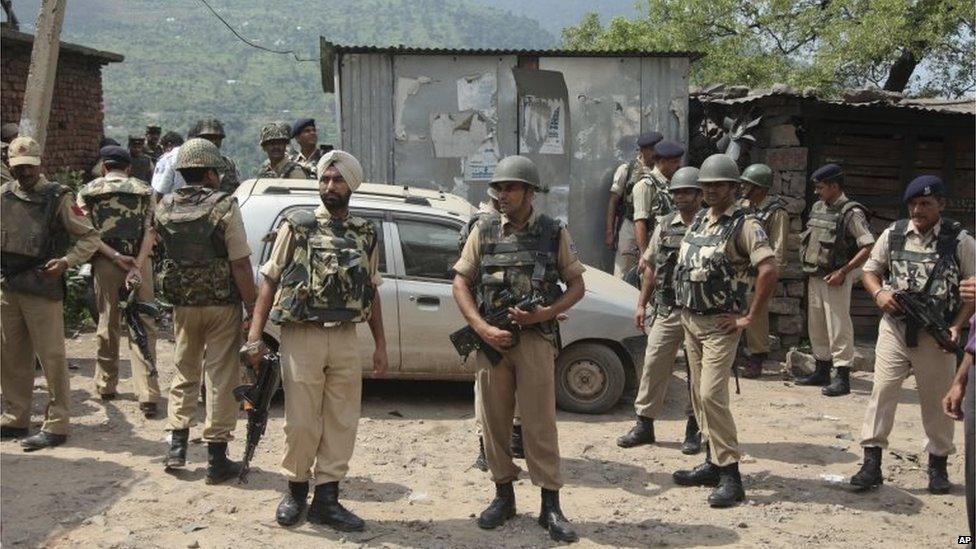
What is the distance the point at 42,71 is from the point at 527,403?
632cm

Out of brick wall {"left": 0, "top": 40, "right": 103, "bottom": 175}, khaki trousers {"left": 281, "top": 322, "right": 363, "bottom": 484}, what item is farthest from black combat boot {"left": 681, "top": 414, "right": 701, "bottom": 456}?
brick wall {"left": 0, "top": 40, "right": 103, "bottom": 175}

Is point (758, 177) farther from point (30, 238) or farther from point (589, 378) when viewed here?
point (30, 238)

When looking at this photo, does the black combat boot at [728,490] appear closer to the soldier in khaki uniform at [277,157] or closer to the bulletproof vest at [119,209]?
the bulletproof vest at [119,209]

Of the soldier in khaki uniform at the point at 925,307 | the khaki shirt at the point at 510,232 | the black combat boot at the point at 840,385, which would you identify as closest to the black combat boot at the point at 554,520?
the khaki shirt at the point at 510,232

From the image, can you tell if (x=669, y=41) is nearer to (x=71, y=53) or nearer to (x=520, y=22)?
(x=71, y=53)

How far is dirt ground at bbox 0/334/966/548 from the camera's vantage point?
16.3 ft

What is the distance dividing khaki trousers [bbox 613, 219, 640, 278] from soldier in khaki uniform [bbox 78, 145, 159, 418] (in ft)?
15.4

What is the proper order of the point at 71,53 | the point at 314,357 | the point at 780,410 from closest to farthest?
1. the point at 314,357
2. the point at 780,410
3. the point at 71,53

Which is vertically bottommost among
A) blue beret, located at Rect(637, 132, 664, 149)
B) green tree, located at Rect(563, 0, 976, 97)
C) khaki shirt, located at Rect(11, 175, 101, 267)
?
khaki shirt, located at Rect(11, 175, 101, 267)

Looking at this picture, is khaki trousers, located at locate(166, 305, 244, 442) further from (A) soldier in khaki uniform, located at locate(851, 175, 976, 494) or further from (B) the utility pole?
(B) the utility pole

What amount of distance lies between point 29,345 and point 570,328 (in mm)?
3743

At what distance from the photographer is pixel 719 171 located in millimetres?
5504

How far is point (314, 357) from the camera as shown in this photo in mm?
4852

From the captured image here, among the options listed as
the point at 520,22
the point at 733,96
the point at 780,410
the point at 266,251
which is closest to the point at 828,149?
the point at 733,96
